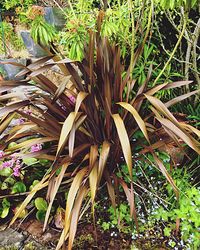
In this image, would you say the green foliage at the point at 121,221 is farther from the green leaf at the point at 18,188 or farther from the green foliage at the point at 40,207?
the green leaf at the point at 18,188

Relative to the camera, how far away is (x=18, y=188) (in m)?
2.11

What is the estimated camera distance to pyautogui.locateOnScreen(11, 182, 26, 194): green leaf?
2.10 m

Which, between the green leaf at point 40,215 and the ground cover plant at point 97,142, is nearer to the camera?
the ground cover plant at point 97,142

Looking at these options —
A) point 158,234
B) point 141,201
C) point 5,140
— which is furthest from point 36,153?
point 158,234

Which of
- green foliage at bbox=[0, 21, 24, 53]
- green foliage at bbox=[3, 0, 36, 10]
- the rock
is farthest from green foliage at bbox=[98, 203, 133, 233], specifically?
green foliage at bbox=[3, 0, 36, 10]

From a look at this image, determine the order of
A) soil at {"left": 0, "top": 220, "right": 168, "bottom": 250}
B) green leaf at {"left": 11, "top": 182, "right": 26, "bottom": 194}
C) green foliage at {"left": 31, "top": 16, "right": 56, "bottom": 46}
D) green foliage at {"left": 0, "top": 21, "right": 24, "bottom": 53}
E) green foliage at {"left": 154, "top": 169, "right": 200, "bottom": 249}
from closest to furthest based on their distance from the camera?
1. green foliage at {"left": 154, "top": 169, "right": 200, "bottom": 249}
2. soil at {"left": 0, "top": 220, "right": 168, "bottom": 250}
3. green foliage at {"left": 31, "top": 16, "right": 56, "bottom": 46}
4. green leaf at {"left": 11, "top": 182, "right": 26, "bottom": 194}
5. green foliage at {"left": 0, "top": 21, "right": 24, "bottom": 53}

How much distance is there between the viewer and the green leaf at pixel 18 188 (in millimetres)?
2096

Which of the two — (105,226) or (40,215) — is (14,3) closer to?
(40,215)

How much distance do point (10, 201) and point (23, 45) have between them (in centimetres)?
261

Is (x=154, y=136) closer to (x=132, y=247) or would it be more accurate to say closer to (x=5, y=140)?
(x=132, y=247)

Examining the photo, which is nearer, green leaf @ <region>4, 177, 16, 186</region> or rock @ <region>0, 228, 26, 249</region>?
rock @ <region>0, 228, 26, 249</region>

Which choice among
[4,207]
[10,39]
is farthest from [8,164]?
[10,39]

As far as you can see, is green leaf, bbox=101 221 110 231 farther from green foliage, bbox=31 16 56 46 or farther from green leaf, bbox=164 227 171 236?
green foliage, bbox=31 16 56 46

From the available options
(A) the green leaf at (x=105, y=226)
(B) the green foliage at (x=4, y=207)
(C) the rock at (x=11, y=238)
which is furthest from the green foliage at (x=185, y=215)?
(B) the green foliage at (x=4, y=207)
